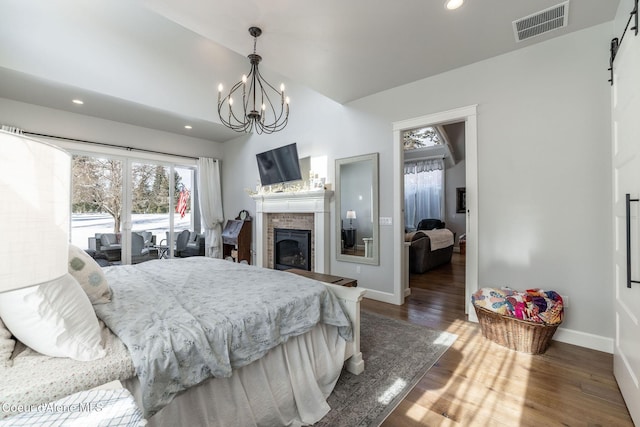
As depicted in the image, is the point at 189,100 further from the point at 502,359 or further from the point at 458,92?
the point at 502,359

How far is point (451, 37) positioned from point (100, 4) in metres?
3.89

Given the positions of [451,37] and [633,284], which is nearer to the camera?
[633,284]

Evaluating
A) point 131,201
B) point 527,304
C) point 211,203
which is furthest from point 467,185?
point 131,201

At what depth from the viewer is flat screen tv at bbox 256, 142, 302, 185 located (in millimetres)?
4582

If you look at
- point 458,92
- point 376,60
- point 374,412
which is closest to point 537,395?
point 374,412

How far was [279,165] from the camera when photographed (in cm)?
485

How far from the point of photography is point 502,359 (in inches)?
86.9

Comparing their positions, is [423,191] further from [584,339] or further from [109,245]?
[109,245]

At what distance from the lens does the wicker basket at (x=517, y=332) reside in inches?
87.0

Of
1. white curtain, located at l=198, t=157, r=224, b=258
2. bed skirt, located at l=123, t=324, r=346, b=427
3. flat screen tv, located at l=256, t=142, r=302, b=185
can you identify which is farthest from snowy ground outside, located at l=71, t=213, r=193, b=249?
bed skirt, located at l=123, t=324, r=346, b=427

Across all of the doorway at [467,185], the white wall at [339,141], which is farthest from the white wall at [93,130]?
the doorway at [467,185]

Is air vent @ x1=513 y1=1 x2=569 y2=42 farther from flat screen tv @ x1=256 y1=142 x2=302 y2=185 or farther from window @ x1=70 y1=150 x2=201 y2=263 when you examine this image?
window @ x1=70 y1=150 x2=201 y2=263

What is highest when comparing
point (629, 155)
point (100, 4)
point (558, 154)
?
point (100, 4)

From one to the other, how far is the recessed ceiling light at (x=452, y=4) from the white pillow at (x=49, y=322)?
2964mm
